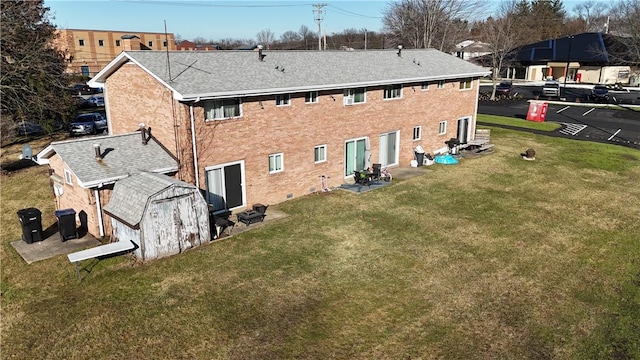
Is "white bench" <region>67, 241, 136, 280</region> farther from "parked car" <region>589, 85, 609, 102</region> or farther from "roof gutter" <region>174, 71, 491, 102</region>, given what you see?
"parked car" <region>589, 85, 609, 102</region>

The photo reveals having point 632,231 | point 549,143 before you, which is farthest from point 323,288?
point 549,143

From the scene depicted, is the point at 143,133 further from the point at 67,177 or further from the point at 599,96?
the point at 599,96

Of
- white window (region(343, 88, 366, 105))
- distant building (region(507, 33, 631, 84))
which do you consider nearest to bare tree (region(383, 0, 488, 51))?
distant building (region(507, 33, 631, 84))

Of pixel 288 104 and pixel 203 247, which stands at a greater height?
pixel 288 104

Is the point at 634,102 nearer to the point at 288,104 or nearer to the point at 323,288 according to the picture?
the point at 288,104

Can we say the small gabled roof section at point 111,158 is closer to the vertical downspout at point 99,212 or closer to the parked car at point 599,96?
the vertical downspout at point 99,212

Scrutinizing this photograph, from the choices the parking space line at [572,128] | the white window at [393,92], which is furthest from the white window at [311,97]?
the parking space line at [572,128]

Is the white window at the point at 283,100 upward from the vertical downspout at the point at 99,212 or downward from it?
upward
